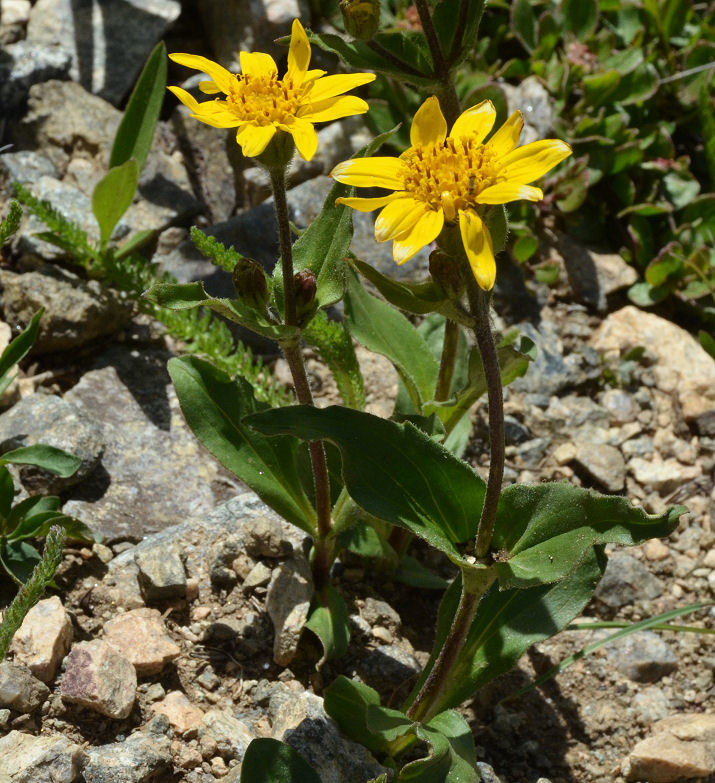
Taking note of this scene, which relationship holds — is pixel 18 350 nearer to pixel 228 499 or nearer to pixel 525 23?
pixel 228 499

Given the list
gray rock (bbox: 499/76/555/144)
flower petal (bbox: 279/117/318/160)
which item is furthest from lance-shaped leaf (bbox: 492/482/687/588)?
gray rock (bbox: 499/76/555/144)

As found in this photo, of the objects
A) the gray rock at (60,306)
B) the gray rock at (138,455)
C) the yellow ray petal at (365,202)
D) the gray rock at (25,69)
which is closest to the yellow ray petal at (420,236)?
the yellow ray petal at (365,202)

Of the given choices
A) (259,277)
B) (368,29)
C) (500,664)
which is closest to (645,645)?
(500,664)

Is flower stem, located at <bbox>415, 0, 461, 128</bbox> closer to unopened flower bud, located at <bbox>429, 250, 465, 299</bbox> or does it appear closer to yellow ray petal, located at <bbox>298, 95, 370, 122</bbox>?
yellow ray petal, located at <bbox>298, 95, 370, 122</bbox>

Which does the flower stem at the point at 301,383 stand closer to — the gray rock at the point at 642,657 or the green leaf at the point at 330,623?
the green leaf at the point at 330,623

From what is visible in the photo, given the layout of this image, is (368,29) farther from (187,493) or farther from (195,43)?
(195,43)
